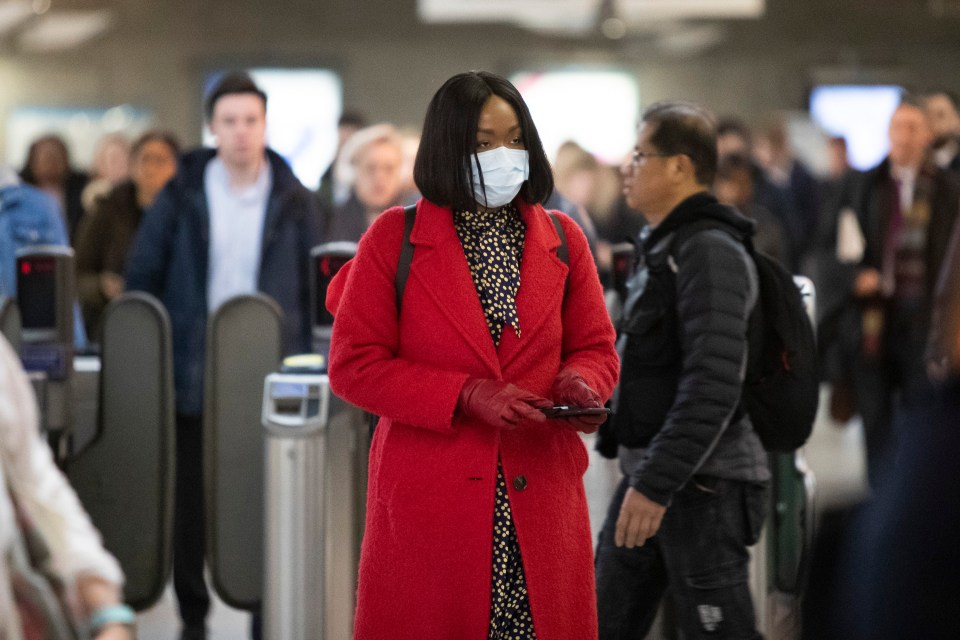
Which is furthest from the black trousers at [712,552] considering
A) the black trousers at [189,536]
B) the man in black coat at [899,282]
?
the man in black coat at [899,282]

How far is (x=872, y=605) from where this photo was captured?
1.43 m

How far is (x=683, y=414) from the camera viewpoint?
2752mm

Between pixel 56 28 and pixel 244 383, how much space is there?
9.11 meters

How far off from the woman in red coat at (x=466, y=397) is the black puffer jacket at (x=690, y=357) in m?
0.34

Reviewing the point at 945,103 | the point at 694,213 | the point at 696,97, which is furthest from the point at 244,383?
the point at 696,97

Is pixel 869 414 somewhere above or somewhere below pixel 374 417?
below

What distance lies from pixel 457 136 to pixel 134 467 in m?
2.38

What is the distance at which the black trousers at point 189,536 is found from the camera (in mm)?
4500

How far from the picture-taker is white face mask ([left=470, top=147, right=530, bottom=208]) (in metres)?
2.39

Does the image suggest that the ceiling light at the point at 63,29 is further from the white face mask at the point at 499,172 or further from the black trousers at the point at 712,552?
the white face mask at the point at 499,172

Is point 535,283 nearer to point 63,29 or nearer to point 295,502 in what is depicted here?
point 295,502

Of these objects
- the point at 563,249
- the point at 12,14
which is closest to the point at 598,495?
the point at 563,249

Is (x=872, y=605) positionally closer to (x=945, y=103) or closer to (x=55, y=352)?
(x=55, y=352)

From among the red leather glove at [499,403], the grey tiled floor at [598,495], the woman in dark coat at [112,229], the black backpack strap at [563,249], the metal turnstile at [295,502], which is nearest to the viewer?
the red leather glove at [499,403]
